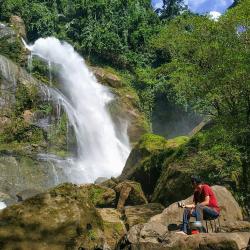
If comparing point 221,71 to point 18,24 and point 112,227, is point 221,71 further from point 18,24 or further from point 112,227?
point 18,24

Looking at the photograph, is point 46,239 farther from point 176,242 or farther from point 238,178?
point 238,178

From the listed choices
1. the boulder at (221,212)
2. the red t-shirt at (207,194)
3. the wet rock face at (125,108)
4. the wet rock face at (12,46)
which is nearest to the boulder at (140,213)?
the boulder at (221,212)

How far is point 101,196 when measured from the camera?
2292 centimetres

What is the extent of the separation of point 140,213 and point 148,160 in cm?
787

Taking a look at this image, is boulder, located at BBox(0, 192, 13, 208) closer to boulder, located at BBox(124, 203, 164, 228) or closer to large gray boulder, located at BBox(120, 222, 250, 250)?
boulder, located at BBox(124, 203, 164, 228)

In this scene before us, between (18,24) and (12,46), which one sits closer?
(12,46)

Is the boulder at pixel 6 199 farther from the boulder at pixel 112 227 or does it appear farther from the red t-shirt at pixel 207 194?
the red t-shirt at pixel 207 194

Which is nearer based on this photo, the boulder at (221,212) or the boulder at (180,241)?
the boulder at (180,241)

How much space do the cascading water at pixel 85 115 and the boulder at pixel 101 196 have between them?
41.2ft

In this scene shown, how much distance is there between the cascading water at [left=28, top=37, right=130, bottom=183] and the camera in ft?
132

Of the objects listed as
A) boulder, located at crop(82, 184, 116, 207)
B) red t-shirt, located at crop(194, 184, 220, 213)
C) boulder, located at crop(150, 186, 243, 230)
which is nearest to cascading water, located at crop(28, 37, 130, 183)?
boulder, located at crop(82, 184, 116, 207)

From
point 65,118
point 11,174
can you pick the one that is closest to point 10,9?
point 65,118

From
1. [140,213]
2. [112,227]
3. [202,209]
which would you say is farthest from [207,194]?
[140,213]

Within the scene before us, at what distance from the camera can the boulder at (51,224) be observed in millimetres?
11320
